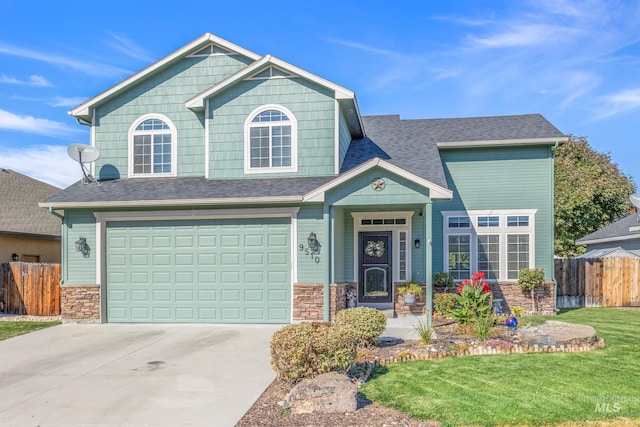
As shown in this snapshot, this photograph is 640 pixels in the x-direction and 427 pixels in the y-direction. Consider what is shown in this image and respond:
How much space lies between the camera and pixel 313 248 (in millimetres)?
11734

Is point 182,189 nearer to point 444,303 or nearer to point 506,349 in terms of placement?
point 444,303

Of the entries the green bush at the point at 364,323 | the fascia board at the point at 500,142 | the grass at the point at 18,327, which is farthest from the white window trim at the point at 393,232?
the grass at the point at 18,327

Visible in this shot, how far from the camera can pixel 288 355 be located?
636cm

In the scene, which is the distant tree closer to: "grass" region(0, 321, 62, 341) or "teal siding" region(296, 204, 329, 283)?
"teal siding" region(296, 204, 329, 283)

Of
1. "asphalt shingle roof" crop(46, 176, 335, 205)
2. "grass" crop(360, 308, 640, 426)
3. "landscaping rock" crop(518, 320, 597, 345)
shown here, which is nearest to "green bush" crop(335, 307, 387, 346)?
"grass" crop(360, 308, 640, 426)

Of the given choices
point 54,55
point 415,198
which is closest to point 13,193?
point 54,55

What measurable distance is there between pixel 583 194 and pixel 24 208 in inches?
1066

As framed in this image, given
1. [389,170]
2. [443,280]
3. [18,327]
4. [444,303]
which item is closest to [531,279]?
[443,280]

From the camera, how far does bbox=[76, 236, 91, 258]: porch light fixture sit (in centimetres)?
1232

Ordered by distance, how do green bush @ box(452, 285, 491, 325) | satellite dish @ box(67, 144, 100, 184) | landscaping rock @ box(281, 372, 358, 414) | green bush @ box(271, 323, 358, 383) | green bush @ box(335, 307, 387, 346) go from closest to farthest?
landscaping rock @ box(281, 372, 358, 414) → green bush @ box(271, 323, 358, 383) → green bush @ box(335, 307, 387, 346) → green bush @ box(452, 285, 491, 325) → satellite dish @ box(67, 144, 100, 184)

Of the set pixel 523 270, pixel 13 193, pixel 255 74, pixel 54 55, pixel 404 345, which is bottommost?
pixel 404 345

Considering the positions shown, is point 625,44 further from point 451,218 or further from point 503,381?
point 503,381

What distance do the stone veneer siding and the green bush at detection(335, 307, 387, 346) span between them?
678cm

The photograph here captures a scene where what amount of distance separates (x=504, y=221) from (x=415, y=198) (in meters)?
4.14
